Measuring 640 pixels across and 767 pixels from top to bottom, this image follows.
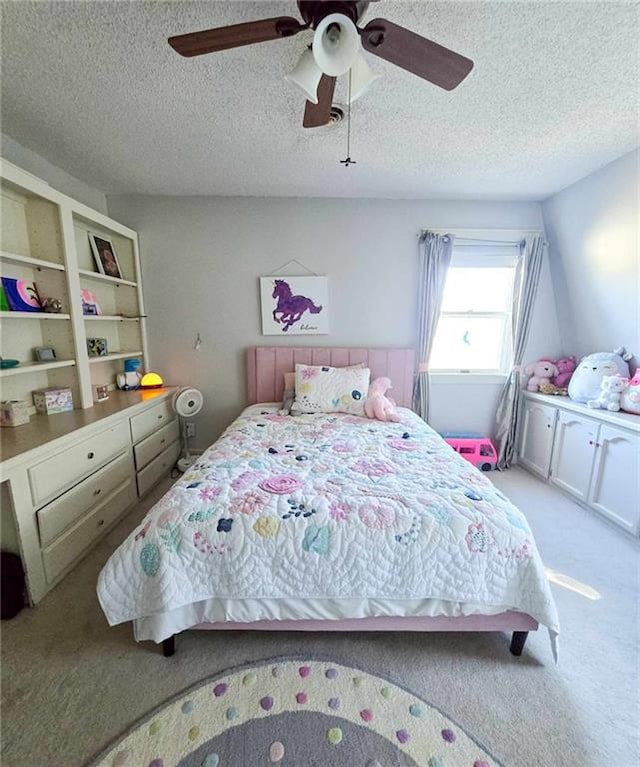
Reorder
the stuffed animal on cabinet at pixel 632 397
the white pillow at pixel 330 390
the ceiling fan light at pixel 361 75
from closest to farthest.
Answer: the ceiling fan light at pixel 361 75 < the stuffed animal on cabinet at pixel 632 397 < the white pillow at pixel 330 390

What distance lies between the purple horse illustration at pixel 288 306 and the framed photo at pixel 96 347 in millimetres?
1460

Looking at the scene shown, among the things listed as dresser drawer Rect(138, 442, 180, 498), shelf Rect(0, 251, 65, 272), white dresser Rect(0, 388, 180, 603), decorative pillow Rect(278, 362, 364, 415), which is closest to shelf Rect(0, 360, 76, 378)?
white dresser Rect(0, 388, 180, 603)

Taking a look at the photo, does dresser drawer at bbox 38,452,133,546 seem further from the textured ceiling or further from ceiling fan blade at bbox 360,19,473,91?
ceiling fan blade at bbox 360,19,473,91

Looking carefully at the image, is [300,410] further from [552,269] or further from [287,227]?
[552,269]

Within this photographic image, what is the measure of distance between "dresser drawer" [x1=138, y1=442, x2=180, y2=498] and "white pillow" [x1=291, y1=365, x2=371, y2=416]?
1.23 metres

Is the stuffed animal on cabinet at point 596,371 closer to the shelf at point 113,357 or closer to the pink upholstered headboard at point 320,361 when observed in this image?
the pink upholstered headboard at point 320,361

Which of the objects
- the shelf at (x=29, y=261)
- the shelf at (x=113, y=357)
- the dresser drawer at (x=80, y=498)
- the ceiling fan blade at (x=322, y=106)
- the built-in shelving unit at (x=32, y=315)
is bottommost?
the dresser drawer at (x=80, y=498)

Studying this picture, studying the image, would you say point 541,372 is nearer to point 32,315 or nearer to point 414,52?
point 414,52

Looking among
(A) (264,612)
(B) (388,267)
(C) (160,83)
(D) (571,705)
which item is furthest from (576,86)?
(A) (264,612)

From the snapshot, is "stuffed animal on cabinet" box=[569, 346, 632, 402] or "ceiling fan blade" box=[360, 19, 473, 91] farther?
"stuffed animal on cabinet" box=[569, 346, 632, 402]

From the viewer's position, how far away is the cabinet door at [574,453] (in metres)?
2.44

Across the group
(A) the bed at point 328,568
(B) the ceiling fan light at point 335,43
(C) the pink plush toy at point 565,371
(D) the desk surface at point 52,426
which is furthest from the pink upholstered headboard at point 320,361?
(B) the ceiling fan light at point 335,43

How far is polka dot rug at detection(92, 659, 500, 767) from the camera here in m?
1.03

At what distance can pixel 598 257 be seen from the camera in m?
2.55
